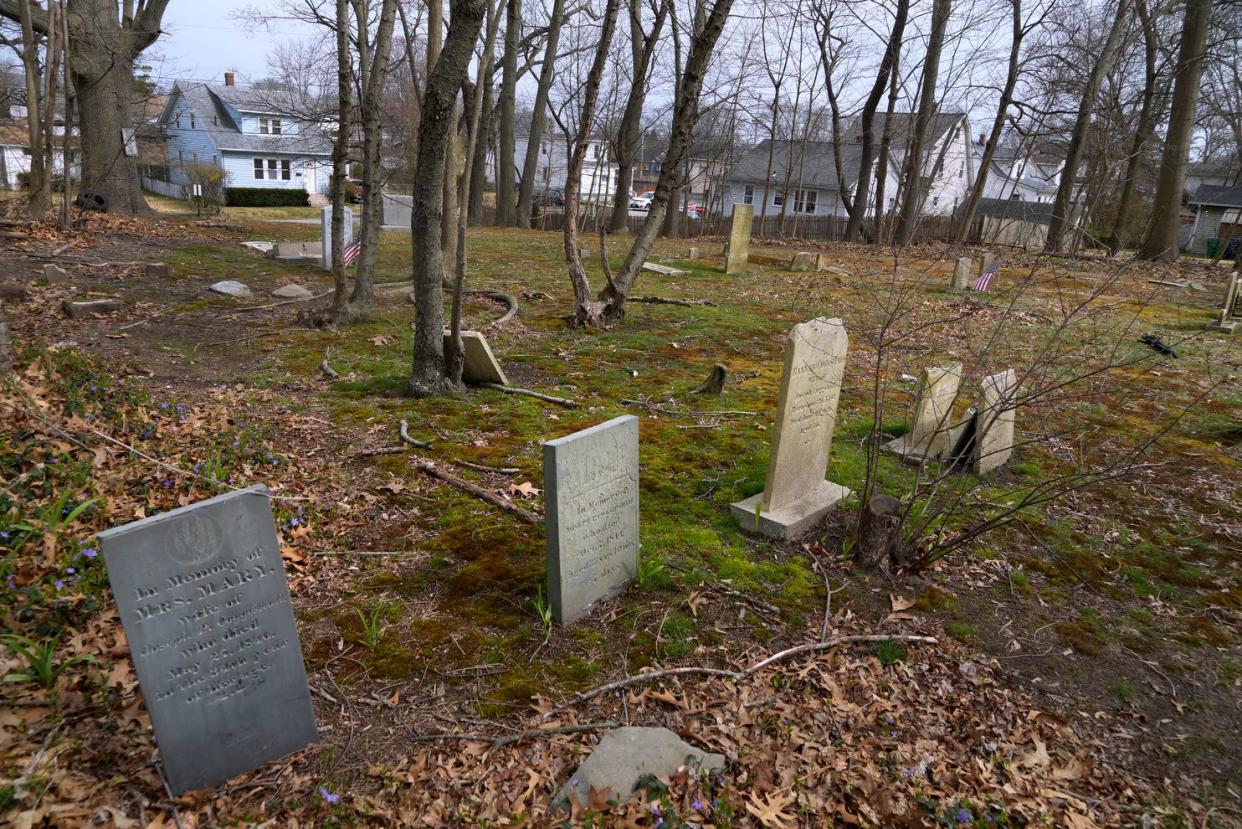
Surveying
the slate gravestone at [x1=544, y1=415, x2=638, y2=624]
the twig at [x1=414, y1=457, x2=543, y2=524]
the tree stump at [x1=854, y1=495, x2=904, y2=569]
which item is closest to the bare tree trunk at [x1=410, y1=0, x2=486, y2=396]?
the twig at [x1=414, y1=457, x2=543, y2=524]

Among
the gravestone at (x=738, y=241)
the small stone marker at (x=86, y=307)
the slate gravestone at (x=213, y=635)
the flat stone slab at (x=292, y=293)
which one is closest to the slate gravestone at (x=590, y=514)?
the slate gravestone at (x=213, y=635)

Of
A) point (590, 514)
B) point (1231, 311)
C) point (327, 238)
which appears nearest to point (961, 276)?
point (1231, 311)

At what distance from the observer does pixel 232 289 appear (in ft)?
37.7

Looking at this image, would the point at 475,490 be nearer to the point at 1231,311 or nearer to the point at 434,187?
the point at 434,187

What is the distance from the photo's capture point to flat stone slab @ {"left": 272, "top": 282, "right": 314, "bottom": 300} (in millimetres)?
11531

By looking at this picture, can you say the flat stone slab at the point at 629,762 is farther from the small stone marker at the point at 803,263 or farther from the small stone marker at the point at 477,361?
the small stone marker at the point at 803,263

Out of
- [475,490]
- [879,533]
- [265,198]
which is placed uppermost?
[265,198]

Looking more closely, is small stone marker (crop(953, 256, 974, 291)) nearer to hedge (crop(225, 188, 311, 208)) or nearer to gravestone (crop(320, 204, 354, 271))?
gravestone (crop(320, 204, 354, 271))

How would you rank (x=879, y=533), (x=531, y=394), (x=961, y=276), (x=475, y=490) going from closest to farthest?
(x=879, y=533) → (x=475, y=490) → (x=531, y=394) → (x=961, y=276)

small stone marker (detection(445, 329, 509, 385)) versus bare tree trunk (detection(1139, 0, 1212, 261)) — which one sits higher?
bare tree trunk (detection(1139, 0, 1212, 261))

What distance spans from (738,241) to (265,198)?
101 ft

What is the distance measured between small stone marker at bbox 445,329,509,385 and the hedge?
3523 cm

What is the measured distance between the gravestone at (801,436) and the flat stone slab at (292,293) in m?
9.11

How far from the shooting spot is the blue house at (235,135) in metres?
48.7
